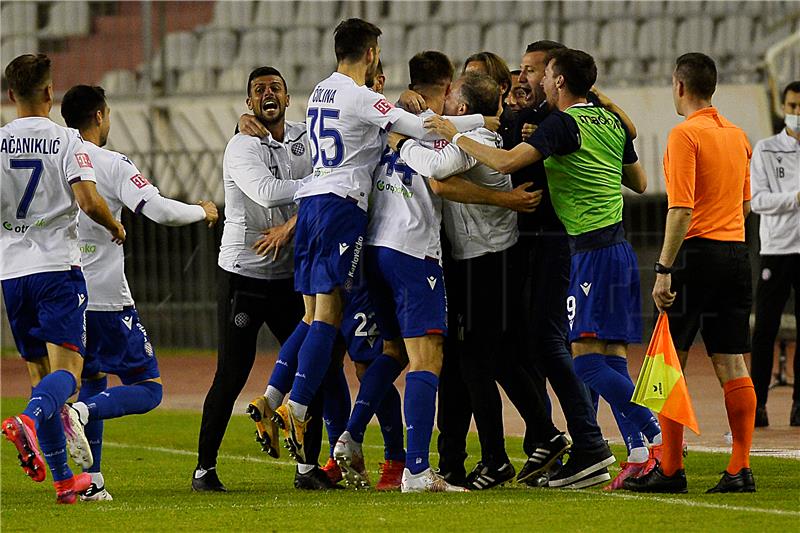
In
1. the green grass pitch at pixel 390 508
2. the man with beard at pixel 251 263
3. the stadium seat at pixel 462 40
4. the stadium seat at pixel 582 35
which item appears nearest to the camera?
the green grass pitch at pixel 390 508

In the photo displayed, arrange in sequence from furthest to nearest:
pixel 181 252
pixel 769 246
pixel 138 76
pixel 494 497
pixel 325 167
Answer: pixel 138 76, pixel 181 252, pixel 769 246, pixel 325 167, pixel 494 497

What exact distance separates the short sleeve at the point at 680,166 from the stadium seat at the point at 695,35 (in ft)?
45.5

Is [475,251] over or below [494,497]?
over

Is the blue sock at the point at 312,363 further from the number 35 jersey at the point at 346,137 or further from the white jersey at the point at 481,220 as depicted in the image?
the white jersey at the point at 481,220

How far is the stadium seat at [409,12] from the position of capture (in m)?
21.8

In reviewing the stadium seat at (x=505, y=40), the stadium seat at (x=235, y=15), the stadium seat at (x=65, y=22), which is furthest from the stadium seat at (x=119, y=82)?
the stadium seat at (x=505, y=40)

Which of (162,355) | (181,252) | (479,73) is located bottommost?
(162,355)

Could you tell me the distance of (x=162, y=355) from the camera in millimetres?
20391

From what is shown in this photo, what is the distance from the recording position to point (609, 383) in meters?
7.25

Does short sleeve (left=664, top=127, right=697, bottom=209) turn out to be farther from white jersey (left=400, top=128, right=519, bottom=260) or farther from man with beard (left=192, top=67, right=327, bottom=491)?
man with beard (left=192, top=67, right=327, bottom=491)

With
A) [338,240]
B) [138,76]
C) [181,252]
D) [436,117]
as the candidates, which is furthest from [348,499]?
[138,76]

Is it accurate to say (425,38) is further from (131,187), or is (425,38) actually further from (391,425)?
(131,187)

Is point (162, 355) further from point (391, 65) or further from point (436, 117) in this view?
point (436, 117)

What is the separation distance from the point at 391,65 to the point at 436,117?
13978 mm
